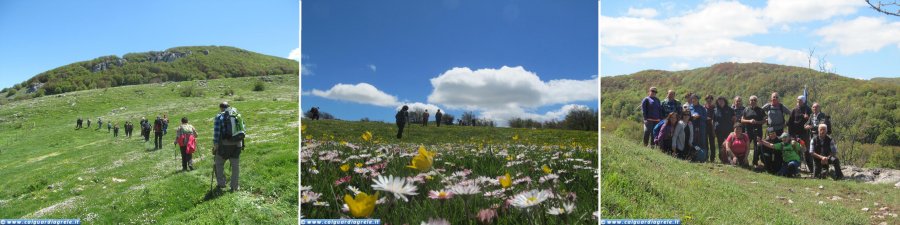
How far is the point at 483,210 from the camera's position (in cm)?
312

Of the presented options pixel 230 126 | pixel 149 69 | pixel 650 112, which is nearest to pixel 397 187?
pixel 230 126

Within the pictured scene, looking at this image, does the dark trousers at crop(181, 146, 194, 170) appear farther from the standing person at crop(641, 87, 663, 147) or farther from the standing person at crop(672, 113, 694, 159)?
the standing person at crop(672, 113, 694, 159)

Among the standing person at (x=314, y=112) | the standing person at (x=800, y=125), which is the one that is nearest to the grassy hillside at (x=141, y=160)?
the standing person at (x=314, y=112)

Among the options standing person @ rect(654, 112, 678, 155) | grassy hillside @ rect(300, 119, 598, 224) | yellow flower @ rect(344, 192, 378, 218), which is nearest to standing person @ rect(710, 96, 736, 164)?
standing person @ rect(654, 112, 678, 155)

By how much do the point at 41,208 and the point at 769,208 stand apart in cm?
1024

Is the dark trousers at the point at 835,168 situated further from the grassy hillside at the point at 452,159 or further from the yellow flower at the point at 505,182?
the yellow flower at the point at 505,182

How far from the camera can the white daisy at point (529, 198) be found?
3.04 m

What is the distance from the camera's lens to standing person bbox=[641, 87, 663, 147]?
8.62 m

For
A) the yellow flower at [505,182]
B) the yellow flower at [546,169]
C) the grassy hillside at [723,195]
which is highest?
the yellow flower at [546,169]

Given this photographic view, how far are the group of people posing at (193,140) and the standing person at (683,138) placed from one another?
6738 mm

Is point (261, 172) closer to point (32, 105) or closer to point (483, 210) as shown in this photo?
point (483, 210)

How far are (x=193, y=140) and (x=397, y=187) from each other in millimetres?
6581

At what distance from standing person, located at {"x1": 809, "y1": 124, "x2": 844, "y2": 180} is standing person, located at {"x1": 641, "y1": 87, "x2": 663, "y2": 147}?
9.77ft

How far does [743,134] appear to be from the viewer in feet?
30.9
